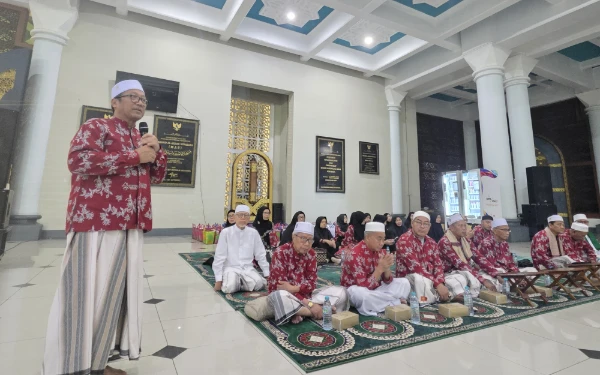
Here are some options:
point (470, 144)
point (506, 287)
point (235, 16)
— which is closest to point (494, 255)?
point (506, 287)

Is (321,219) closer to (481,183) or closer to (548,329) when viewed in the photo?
(548,329)

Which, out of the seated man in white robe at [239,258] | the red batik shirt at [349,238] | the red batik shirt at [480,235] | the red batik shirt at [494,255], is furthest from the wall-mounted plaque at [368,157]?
the seated man in white robe at [239,258]

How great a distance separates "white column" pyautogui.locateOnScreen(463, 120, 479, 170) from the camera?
9.74 metres

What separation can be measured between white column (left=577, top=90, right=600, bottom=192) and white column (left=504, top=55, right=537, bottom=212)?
247cm

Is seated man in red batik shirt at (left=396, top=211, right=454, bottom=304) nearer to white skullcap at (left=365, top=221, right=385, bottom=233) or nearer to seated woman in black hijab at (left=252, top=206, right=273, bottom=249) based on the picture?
white skullcap at (left=365, top=221, right=385, bottom=233)

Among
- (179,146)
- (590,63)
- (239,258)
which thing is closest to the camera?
(239,258)

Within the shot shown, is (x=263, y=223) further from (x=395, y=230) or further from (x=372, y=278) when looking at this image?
(x=372, y=278)

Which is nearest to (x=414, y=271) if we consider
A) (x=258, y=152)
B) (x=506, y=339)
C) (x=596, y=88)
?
(x=506, y=339)

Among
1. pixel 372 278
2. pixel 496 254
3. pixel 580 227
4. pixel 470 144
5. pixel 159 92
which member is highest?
pixel 470 144

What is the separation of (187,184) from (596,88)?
9815mm

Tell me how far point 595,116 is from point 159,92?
9973 millimetres

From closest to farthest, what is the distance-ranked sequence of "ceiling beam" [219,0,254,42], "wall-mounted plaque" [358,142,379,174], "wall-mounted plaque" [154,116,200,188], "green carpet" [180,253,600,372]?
"green carpet" [180,253,600,372] → "ceiling beam" [219,0,254,42] → "wall-mounted plaque" [154,116,200,188] → "wall-mounted plaque" [358,142,379,174]

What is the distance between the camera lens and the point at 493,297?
2.20m

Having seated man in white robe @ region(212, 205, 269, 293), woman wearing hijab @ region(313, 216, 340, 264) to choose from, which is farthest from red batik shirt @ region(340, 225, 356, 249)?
seated man in white robe @ region(212, 205, 269, 293)
